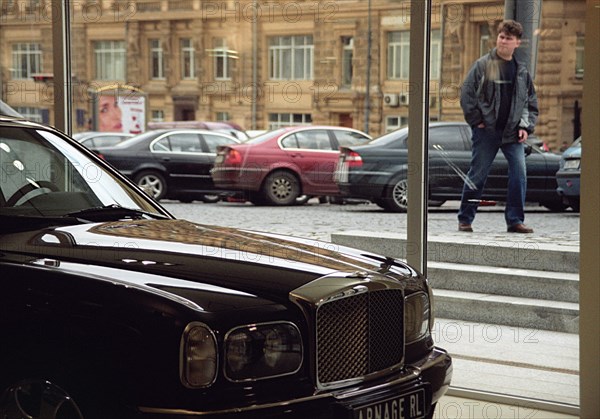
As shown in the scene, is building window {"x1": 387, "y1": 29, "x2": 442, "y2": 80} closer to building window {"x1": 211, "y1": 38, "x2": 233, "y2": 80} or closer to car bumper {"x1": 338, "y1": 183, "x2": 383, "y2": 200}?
car bumper {"x1": 338, "y1": 183, "x2": 383, "y2": 200}

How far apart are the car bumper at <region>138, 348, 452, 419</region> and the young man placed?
6.21 ft

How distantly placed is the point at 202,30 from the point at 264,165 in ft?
3.29

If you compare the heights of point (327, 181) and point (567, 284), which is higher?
point (327, 181)

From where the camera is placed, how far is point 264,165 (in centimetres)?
626

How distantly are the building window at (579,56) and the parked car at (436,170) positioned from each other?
0.53 meters

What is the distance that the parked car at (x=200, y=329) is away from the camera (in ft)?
8.93

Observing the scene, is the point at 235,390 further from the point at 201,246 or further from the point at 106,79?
the point at 106,79

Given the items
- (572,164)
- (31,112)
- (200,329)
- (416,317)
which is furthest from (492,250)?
(31,112)

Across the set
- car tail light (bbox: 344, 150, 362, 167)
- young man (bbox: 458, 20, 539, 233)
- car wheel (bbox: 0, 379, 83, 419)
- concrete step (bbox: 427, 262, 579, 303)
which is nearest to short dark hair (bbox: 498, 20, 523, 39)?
young man (bbox: 458, 20, 539, 233)

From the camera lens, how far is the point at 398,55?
529cm

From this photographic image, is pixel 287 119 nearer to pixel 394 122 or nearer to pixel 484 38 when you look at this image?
pixel 394 122

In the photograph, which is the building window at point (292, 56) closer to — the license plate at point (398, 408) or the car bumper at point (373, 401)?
the car bumper at point (373, 401)

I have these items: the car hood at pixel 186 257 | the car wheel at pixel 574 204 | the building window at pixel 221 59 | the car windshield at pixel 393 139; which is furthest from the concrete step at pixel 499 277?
the car hood at pixel 186 257

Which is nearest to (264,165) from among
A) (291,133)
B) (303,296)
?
(291,133)
